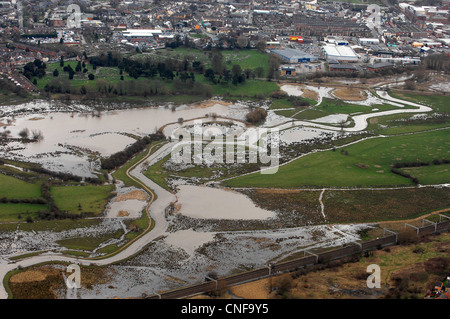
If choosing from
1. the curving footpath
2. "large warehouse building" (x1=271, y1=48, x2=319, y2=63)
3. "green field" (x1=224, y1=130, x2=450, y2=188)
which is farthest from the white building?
"green field" (x1=224, y1=130, x2=450, y2=188)

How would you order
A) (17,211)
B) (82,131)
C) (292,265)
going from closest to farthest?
(292,265) → (17,211) → (82,131)

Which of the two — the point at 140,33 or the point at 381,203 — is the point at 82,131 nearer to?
the point at 381,203

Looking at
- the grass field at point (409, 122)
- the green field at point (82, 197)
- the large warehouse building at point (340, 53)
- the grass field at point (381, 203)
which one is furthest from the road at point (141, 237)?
the large warehouse building at point (340, 53)

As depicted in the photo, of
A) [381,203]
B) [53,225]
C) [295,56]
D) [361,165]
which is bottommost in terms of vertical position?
[53,225]

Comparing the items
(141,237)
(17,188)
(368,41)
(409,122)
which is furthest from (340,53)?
(141,237)

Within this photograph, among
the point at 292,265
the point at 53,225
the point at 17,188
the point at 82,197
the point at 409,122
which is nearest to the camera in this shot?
the point at 292,265

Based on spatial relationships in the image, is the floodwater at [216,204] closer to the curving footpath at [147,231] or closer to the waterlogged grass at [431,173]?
the curving footpath at [147,231]

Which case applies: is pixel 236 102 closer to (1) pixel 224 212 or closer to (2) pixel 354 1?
(1) pixel 224 212
